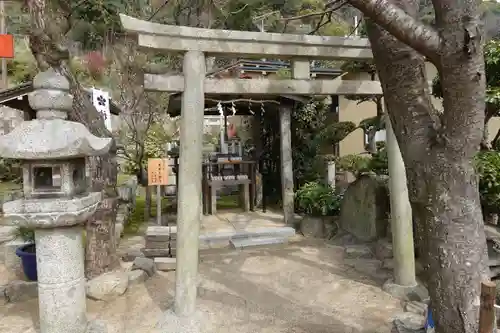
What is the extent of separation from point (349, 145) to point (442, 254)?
951 centimetres

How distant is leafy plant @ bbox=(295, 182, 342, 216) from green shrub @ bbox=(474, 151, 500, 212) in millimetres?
3503

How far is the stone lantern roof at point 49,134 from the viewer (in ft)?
11.3

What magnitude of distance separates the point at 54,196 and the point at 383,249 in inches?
190

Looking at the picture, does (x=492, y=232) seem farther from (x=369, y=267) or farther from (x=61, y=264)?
(x=61, y=264)

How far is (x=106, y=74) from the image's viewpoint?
623 inches

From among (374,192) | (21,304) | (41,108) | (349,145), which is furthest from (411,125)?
(349,145)

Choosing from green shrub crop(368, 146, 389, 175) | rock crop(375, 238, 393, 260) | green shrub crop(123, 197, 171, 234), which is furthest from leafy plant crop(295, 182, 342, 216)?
green shrub crop(123, 197, 171, 234)

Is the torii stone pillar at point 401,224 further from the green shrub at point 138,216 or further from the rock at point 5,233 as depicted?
the rock at point 5,233

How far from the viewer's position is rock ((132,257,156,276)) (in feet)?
18.9

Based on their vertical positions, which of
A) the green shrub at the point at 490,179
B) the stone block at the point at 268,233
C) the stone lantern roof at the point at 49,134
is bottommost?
the stone block at the point at 268,233

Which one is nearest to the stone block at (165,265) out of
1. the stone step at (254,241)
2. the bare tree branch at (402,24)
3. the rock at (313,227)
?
the stone step at (254,241)

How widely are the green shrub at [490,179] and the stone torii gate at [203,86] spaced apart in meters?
0.87

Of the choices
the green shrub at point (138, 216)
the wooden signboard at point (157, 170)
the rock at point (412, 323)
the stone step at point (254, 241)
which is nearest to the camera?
the rock at point (412, 323)

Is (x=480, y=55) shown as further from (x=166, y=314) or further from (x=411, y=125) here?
(x=166, y=314)
